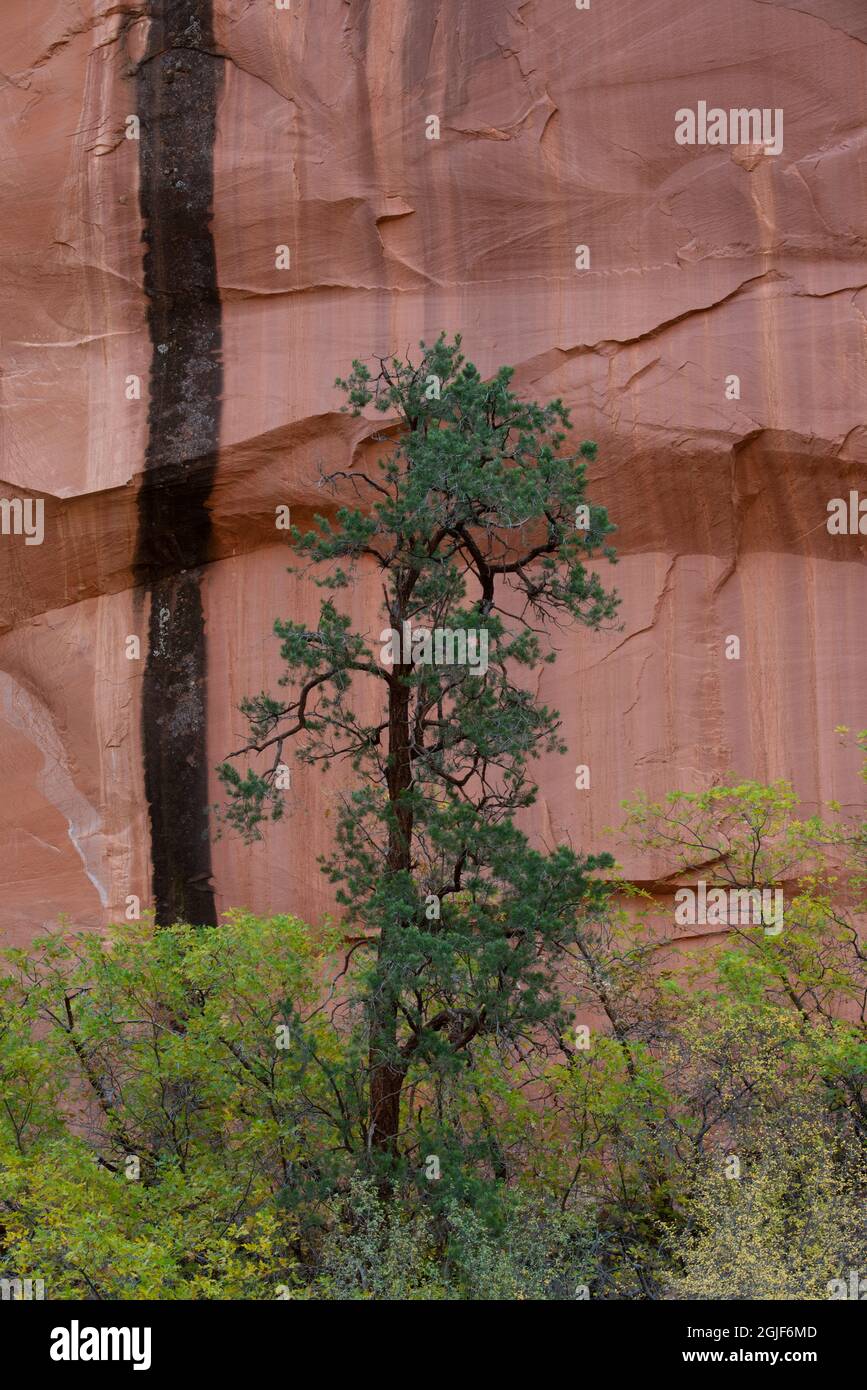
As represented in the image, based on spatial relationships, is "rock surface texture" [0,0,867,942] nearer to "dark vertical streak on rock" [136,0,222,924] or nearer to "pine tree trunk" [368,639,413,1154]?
"dark vertical streak on rock" [136,0,222,924]

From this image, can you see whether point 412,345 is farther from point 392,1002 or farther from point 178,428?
point 392,1002

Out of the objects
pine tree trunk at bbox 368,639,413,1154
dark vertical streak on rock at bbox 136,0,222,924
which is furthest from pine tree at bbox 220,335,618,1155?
dark vertical streak on rock at bbox 136,0,222,924

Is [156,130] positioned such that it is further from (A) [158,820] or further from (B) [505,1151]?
(B) [505,1151]

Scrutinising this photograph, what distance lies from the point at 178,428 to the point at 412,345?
3337 millimetres

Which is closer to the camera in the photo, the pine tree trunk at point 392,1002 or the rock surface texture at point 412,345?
the pine tree trunk at point 392,1002

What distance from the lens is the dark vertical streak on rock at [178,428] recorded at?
20016 millimetres

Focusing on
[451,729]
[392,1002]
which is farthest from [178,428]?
[392,1002]

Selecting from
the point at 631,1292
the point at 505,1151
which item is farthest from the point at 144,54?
the point at 631,1292

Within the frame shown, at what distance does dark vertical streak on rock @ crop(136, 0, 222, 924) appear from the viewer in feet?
65.7

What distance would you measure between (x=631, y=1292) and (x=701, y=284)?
42.5 ft

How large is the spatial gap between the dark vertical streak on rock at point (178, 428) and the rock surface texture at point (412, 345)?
0.04m

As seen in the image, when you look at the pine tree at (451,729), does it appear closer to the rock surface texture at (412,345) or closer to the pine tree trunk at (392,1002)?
the pine tree trunk at (392,1002)

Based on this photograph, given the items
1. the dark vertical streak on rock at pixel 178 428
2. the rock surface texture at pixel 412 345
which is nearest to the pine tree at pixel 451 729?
the dark vertical streak on rock at pixel 178 428

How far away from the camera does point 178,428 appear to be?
20.3m
